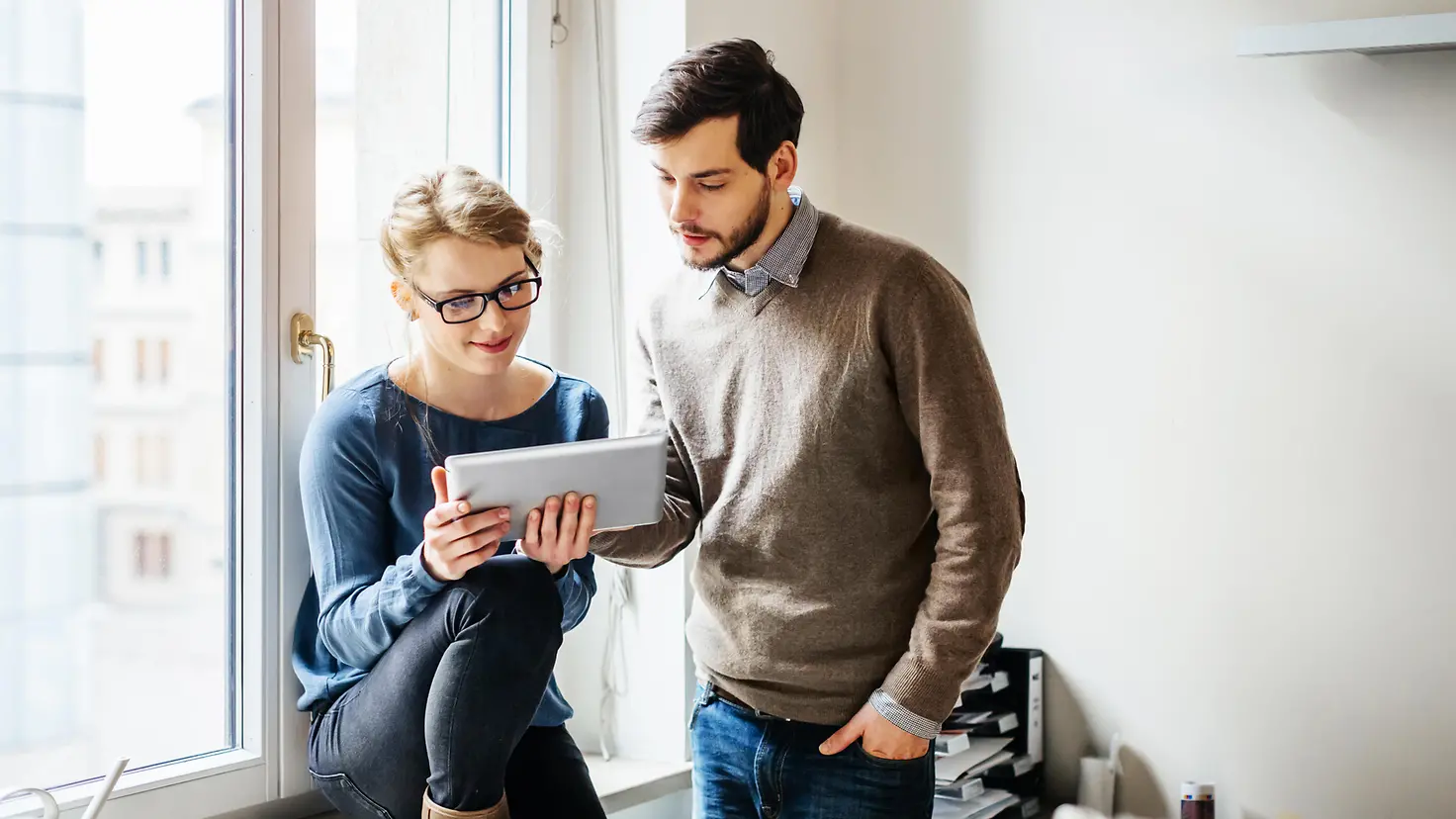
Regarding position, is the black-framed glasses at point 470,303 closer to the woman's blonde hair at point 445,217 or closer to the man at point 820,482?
the woman's blonde hair at point 445,217

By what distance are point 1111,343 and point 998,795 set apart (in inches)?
→ 29.6

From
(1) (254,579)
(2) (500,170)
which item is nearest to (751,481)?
(1) (254,579)

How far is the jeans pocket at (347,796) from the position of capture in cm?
139

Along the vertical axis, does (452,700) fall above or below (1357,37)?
below

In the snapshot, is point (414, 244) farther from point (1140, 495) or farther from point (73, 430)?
Answer: point (1140, 495)

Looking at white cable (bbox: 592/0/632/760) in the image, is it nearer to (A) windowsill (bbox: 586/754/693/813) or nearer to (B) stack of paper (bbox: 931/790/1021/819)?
(A) windowsill (bbox: 586/754/693/813)

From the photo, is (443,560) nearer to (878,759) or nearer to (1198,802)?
(878,759)

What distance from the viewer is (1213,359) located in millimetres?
2010

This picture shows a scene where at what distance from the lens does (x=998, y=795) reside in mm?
2037

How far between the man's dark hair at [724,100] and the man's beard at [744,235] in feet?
0.11

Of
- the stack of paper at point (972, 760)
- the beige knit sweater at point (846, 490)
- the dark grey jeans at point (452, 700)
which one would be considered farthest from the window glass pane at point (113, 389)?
the stack of paper at point (972, 760)

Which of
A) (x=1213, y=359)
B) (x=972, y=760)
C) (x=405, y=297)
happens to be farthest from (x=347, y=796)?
(x=1213, y=359)

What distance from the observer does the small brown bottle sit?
6.41 ft

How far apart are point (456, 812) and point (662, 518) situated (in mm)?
367
